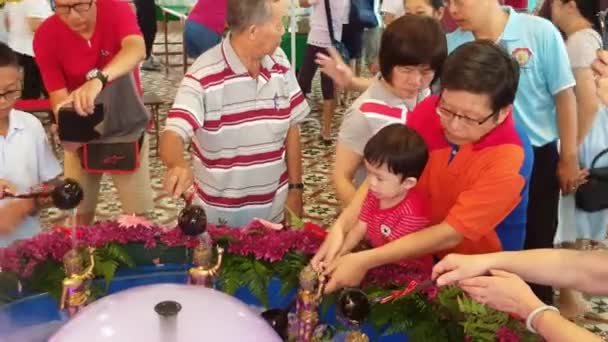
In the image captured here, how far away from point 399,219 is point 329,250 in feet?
0.61

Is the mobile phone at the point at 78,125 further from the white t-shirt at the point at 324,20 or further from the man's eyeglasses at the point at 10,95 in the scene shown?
the white t-shirt at the point at 324,20

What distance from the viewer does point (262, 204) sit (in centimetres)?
237

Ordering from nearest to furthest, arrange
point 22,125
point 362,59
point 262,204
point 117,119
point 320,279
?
point 320,279
point 22,125
point 262,204
point 117,119
point 362,59

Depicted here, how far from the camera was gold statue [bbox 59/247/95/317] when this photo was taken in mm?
1522

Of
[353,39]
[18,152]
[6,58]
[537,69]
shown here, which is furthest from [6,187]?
[353,39]

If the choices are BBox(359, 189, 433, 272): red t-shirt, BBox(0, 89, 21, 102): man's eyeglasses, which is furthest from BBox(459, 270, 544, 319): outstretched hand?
BBox(0, 89, 21, 102): man's eyeglasses

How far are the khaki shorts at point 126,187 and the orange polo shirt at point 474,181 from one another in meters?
1.26

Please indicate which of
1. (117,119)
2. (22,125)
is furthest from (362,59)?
(22,125)

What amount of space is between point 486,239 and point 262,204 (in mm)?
838

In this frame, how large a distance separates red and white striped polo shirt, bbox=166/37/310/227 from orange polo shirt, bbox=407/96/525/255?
2.00ft

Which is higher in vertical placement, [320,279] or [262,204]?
[320,279]

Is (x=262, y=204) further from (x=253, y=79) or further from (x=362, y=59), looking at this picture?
(x=362, y=59)

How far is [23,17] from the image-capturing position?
4672mm

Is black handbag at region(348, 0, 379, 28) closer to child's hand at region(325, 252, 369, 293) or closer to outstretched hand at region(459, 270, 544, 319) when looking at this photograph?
child's hand at region(325, 252, 369, 293)
